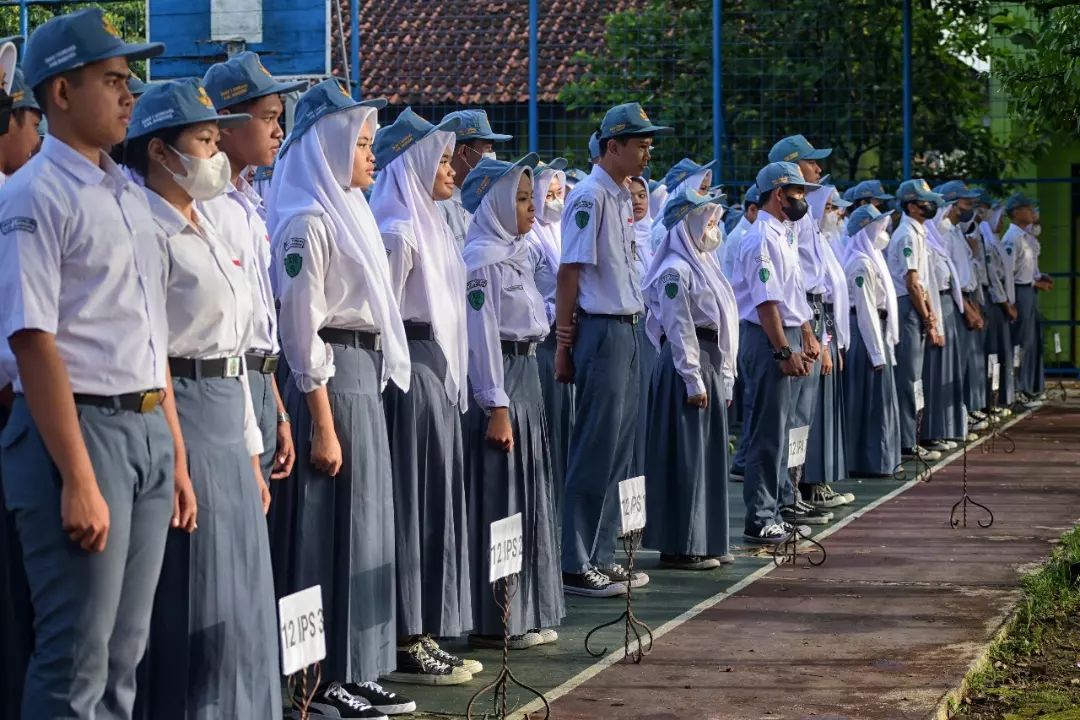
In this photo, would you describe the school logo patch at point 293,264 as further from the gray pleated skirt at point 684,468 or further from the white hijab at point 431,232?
the gray pleated skirt at point 684,468

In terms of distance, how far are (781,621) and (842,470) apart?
16.2ft

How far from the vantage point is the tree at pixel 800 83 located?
67.2ft

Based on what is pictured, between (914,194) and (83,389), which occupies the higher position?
(914,194)

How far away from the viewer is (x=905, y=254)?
1569 cm

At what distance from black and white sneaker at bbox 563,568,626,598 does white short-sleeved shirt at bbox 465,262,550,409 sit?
1.80m

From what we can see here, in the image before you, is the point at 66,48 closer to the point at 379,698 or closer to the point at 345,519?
the point at 345,519

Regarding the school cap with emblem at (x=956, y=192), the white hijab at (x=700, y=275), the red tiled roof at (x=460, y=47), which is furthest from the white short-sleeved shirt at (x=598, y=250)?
the red tiled roof at (x=460, y=47)

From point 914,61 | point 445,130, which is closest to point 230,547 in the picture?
point 445,130

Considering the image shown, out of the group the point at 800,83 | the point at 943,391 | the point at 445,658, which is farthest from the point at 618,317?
the point at 800,83

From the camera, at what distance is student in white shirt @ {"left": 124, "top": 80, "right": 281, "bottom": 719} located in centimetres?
522

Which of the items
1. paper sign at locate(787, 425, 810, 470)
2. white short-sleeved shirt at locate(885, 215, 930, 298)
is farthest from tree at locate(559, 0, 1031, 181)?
paper sign at locate(787, 425, 810, 470)

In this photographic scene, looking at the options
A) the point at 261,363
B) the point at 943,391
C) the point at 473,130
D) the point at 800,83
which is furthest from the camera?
the point at 800,83

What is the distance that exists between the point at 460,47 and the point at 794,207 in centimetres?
1311

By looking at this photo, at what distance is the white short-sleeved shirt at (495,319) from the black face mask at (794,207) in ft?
11.9
